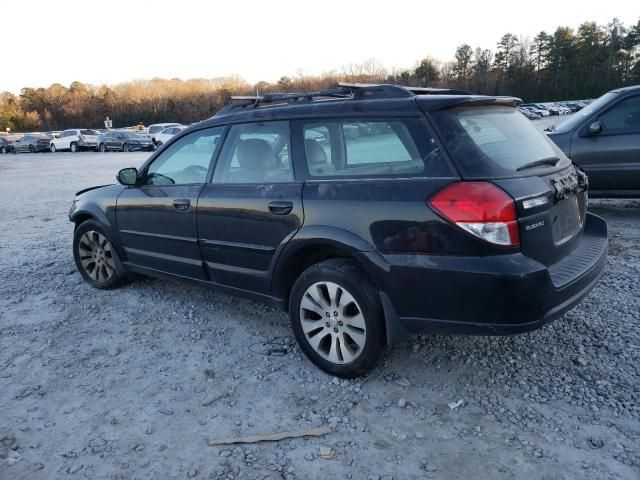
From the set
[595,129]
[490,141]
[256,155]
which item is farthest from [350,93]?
[595,129]

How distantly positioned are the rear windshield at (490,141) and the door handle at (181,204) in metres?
2.08

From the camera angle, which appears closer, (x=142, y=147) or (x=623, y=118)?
(x=623, y=118)

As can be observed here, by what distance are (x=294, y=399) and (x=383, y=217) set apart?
123 cm

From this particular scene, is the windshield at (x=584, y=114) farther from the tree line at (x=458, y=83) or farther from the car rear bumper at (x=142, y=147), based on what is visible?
the tree line at (x=458, y=83)

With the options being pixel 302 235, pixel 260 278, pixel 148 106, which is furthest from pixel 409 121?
pixel 148 106

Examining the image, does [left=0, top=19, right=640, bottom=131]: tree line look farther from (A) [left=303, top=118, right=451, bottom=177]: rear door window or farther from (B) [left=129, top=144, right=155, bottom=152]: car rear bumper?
(A) [left=303, top=118, right=451, bottom=177]: rear door window

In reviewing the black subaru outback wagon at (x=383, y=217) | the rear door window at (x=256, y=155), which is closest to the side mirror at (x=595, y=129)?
the black subaru outback wagon at (x=383, y=217)

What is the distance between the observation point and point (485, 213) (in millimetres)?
2561

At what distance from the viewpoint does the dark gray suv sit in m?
6.38

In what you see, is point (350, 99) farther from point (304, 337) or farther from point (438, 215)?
point (304, 337)

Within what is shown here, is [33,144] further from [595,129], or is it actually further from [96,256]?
[595,129]

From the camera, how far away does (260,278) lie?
3.56m

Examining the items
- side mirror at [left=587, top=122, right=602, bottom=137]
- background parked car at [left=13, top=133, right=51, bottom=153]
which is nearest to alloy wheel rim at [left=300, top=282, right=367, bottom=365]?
side mirror at [left=587, top=122, right=602, bottom=137]

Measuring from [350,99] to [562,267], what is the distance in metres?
1.66
